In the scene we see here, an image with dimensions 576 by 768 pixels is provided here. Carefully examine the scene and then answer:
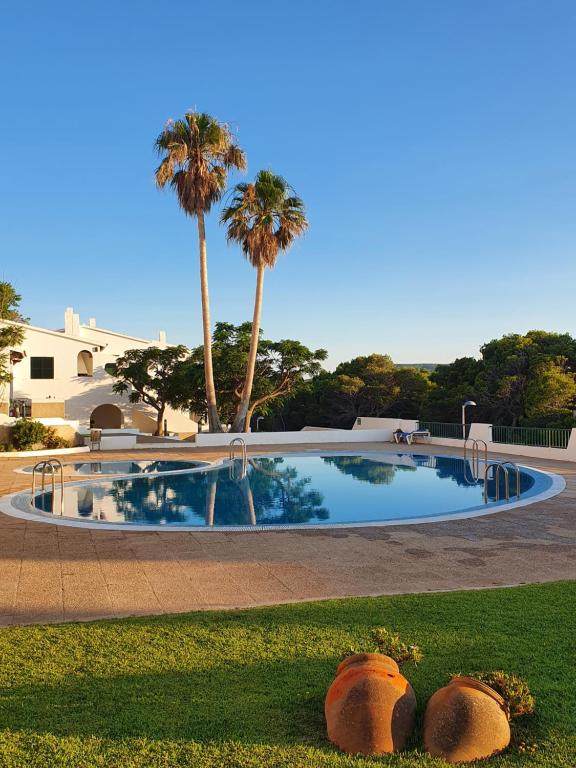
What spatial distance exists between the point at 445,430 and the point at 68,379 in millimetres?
21036

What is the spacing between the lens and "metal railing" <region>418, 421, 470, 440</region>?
24.6 m

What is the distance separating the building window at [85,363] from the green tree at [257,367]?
19.4 feet

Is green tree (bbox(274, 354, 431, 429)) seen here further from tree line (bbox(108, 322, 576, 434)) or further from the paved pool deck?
the paved pool deck

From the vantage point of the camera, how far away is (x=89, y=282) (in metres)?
36.4

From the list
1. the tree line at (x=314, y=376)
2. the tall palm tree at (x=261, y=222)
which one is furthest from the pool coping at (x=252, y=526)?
the tree line at (x=314, y=376)

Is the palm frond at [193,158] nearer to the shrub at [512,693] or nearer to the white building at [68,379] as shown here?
the white building at [68,379]

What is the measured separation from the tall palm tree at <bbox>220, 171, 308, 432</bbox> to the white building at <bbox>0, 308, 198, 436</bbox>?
456 inches

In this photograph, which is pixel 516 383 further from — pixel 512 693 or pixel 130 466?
pixel 512 693

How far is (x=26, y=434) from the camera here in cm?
2262

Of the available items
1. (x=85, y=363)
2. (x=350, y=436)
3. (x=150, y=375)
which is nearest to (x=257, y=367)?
(x=150, y=375)

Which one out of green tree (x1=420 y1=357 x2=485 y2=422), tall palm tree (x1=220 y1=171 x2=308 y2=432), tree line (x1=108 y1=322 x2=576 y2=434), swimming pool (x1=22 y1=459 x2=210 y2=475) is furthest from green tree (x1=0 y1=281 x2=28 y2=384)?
green tree (x1=420 y1=357 x2=485 y2=422)

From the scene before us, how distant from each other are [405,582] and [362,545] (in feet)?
6.06

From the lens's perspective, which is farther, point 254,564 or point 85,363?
point 85,363

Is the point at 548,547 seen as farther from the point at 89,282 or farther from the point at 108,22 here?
the point at 89,282
